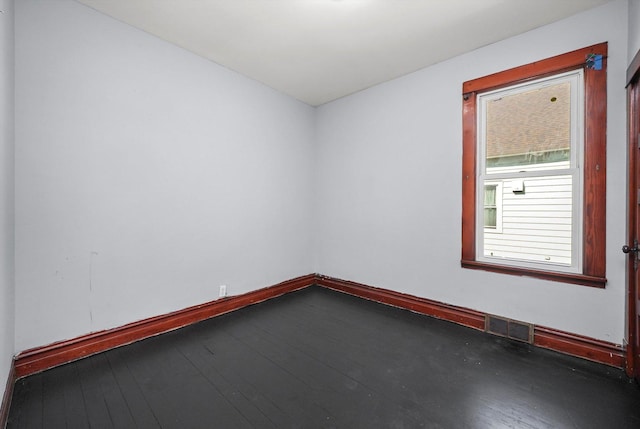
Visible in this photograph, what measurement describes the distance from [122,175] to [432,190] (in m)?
3.00

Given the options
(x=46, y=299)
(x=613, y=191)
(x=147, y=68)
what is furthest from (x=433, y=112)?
(x=46, y=299)

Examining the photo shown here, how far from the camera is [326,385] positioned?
183 centimetres

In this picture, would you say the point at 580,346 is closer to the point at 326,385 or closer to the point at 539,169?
the point at 539,169

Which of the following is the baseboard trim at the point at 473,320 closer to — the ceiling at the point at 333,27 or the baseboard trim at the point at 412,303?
the baseboard trim at the point at 412,303

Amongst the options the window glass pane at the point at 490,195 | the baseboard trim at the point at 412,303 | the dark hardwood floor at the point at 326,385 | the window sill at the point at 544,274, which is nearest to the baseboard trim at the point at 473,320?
the baseboard trim at the point at 412,303

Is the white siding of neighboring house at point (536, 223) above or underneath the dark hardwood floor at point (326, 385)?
above

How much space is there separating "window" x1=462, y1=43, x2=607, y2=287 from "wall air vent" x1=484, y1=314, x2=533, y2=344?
45 cm

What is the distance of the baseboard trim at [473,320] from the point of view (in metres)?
2.07

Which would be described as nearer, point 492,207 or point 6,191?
point 6,191

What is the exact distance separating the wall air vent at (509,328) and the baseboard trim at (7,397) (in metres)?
3.46

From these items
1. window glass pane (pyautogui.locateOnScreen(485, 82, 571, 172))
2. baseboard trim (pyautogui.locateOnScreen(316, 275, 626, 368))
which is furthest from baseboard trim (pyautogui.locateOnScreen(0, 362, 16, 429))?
window glass pane (pyautogui.locateOnScreen(485, 82, 571, 172))

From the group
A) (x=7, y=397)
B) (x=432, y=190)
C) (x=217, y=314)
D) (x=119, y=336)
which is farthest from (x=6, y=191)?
(x=432, y=190)

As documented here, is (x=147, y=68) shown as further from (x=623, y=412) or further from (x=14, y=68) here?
(x=623, y=412)

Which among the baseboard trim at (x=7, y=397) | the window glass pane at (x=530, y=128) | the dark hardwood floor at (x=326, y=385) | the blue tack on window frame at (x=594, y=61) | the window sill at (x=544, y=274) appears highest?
the blue tack on window frame at (x=594, y=61)
